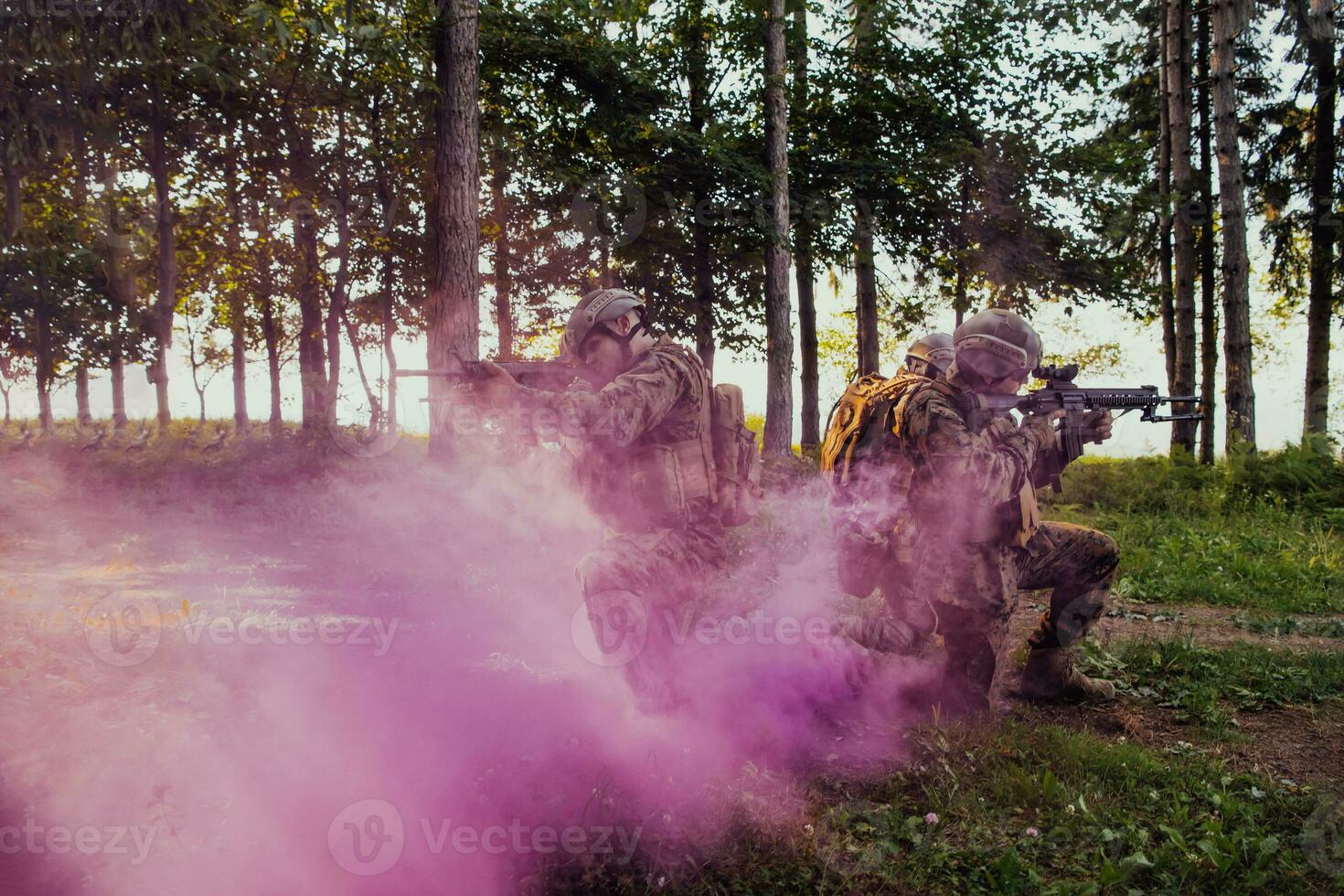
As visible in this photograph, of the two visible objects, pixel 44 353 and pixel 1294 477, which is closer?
pixel 1294 477

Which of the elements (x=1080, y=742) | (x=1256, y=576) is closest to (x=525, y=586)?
(x=1080, y=742)

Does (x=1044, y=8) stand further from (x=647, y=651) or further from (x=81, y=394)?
(x=81, y=394)

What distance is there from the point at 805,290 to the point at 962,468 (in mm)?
15673

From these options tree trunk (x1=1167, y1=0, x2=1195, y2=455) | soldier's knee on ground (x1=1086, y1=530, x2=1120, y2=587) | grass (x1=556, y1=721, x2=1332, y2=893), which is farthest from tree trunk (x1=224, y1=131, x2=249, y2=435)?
tree trunk (x1=1167, y1=0, x2=1195, y2=455)

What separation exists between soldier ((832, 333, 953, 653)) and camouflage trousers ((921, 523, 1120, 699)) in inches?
7.9

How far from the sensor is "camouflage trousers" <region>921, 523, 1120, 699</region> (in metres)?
4.49

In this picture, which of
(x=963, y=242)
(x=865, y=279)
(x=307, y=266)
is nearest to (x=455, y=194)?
(x=307, y=266)

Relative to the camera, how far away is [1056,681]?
4.81m

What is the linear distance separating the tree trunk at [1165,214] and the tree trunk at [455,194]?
1406 cm

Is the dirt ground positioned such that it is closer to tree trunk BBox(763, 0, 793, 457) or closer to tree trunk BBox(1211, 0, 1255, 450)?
tree trunk BBox(763, 0, 793, 457)

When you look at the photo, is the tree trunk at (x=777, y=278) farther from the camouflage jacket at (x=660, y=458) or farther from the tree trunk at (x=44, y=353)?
the tree trunk at (x=44, y=353)

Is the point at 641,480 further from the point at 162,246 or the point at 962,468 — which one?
the point at 162,246

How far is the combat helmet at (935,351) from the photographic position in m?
5.36

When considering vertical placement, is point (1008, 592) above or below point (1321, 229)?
below
